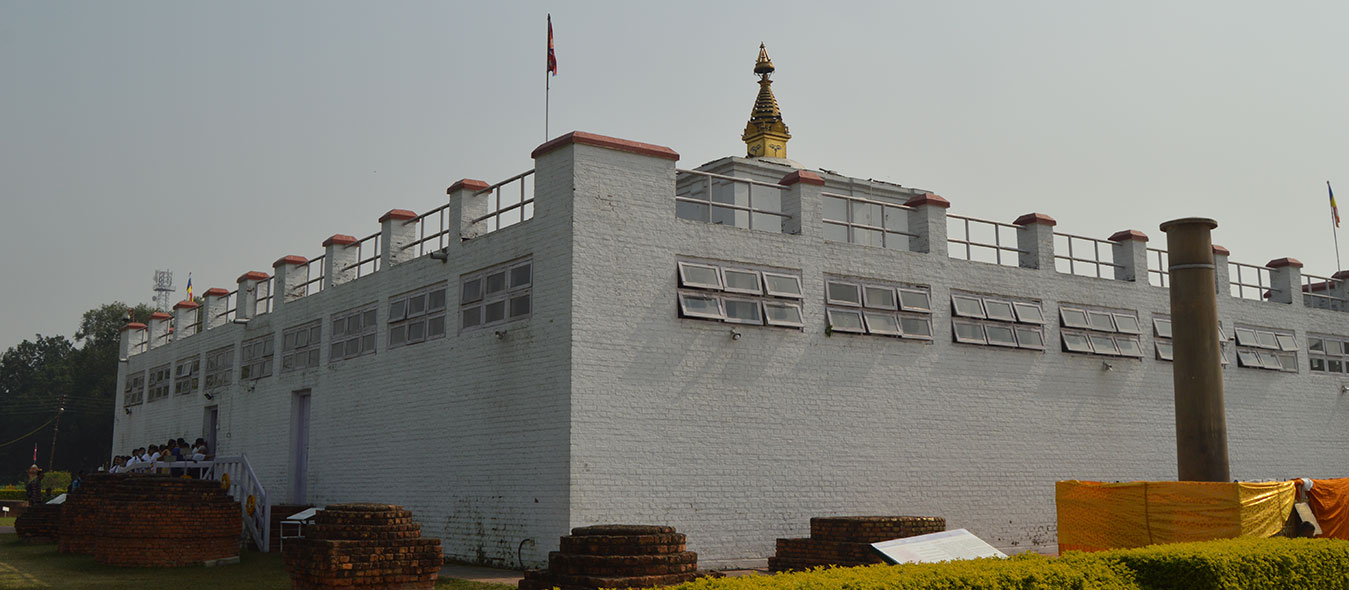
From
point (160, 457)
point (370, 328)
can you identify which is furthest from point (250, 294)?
point (370, 328)

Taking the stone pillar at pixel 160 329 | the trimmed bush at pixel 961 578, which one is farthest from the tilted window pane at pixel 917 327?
the stone pillar at pixel 160 329

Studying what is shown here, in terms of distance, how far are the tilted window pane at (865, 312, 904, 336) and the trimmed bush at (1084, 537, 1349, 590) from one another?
26.3ft

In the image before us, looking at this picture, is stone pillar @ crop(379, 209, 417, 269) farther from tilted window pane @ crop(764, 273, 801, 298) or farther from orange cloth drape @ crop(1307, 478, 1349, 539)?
orange cloth drape @ crop(1307, 478, 1349, 539)

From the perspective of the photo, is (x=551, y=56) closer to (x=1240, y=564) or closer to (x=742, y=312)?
(x=742, y=312)

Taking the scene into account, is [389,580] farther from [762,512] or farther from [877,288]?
[877,288]

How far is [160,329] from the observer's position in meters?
34.2

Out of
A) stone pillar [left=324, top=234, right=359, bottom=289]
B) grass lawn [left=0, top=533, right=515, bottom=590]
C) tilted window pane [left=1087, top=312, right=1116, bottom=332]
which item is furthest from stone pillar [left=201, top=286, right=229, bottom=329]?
tilted window pane [left=1087, top=312, right=1116, bottom=332]

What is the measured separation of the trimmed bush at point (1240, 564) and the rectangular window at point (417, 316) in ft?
40.7

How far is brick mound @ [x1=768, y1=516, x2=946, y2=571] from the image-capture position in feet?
48.6

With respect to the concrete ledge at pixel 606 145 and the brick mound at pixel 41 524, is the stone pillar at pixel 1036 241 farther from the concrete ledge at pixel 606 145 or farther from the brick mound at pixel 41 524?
the brick mound at pixel 41 524

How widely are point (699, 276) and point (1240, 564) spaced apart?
898cm

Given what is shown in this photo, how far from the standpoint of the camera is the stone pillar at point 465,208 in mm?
19547

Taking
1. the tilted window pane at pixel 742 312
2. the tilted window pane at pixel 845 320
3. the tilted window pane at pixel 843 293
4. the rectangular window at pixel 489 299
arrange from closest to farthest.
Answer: the rectangular window at pixel 489 299 < the tilted window pane at pixel 742 312 < the tilted window pane at pixel 845 320 < the tilted window pane at pixel 843 293

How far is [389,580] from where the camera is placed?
538 inches
